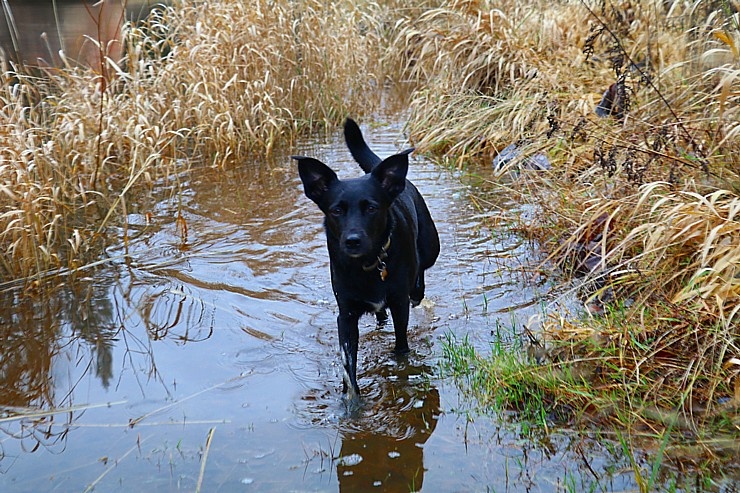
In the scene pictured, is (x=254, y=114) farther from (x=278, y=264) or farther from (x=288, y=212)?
(x=278, y=264)

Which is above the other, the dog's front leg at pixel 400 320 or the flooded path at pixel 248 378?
the dog's front leg at pixel 400 320

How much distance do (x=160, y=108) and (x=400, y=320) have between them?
4.53 meters

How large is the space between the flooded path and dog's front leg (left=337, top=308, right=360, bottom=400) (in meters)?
0.11

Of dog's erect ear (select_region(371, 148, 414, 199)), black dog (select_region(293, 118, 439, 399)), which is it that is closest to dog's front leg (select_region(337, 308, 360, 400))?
black dog (select_region(293, 118, 439, 399))

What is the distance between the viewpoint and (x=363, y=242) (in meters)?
3.37

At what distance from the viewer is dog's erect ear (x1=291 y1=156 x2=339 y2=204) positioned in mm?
3551

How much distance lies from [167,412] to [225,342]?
0.81 metres

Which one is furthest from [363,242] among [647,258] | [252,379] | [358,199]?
[647,258]

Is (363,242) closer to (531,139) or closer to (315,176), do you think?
(315,176)

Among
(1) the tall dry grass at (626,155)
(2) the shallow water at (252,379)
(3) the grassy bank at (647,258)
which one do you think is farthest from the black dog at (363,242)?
(1) the tall dry grass at (626,155)

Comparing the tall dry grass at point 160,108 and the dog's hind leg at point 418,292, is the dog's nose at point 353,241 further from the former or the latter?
the tall dry grass at point 160,108

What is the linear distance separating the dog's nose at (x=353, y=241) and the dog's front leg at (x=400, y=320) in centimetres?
47

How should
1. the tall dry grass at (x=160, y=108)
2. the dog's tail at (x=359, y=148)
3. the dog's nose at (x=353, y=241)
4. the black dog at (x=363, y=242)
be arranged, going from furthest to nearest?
the tall dry grass at (x=160, y=108) < the dog's tail at (x=359, y=148) < the black dog at (x=363, y=242) < the dog's nose at (x=353, y=241)

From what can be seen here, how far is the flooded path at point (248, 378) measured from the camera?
2.95 metres
